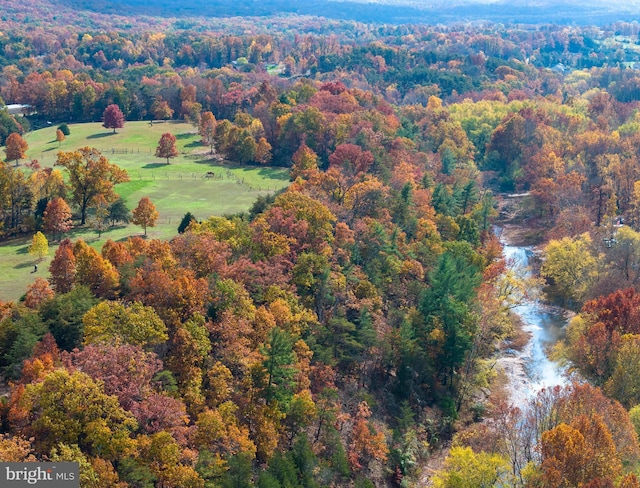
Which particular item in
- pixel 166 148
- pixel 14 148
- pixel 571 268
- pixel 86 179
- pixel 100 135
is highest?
pixel 86 179

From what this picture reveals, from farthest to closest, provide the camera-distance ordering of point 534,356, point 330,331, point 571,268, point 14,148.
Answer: point 14,148 < point 571,268 < point 534,356 < point 330,331

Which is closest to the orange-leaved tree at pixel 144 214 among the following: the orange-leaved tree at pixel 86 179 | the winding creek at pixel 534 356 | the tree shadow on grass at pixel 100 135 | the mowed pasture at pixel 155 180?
the mowed pasture at pixel 155 180

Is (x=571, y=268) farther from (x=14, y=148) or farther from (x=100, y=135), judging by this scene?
(x=100, y=135)

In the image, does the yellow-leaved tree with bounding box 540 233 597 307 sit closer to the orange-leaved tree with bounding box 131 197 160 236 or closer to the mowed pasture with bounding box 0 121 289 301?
the mowed pasture with bounding box 0 121 289 301

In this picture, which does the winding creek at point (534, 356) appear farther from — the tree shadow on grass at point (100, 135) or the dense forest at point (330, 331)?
the tree shadow on grass at point (100, 135)

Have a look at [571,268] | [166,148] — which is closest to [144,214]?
[166,148]

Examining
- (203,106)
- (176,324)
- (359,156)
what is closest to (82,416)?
(176,324)

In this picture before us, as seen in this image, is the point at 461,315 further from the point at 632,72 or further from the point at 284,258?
the point at 632,72
